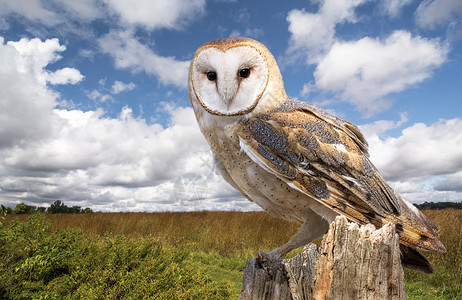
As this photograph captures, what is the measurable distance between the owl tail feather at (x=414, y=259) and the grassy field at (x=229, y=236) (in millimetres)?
3766

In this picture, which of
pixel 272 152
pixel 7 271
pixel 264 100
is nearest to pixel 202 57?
pixel 264 100

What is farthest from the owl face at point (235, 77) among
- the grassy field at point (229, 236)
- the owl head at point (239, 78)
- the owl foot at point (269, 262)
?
the grassy field at point (229, 236)

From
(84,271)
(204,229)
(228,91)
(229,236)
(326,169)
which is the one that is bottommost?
(84,271)

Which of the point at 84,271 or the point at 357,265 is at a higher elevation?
the point at 357,265

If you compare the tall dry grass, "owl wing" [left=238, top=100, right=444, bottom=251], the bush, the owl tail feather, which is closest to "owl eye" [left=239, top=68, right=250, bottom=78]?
"owl wing" [left=238, top=100, right=444, bottom=251]

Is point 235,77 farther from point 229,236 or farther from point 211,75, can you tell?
point 229,236

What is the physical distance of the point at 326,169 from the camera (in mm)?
2482

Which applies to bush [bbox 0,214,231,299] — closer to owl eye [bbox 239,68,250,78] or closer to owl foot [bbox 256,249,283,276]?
owl foot [bbox 256,249,283,276]

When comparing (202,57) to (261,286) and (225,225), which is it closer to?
(261,286)

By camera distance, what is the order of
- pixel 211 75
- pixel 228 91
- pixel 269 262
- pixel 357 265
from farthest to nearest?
pixel 211 75 → pixel 228 91 → pixel 269 262 → pixel 357 265

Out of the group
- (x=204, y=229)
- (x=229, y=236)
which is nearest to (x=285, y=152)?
(x=229, y=236)

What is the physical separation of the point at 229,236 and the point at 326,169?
695 cm

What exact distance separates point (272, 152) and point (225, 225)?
25.8 feet

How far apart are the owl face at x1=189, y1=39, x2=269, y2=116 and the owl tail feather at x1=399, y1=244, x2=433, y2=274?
1656 mm
